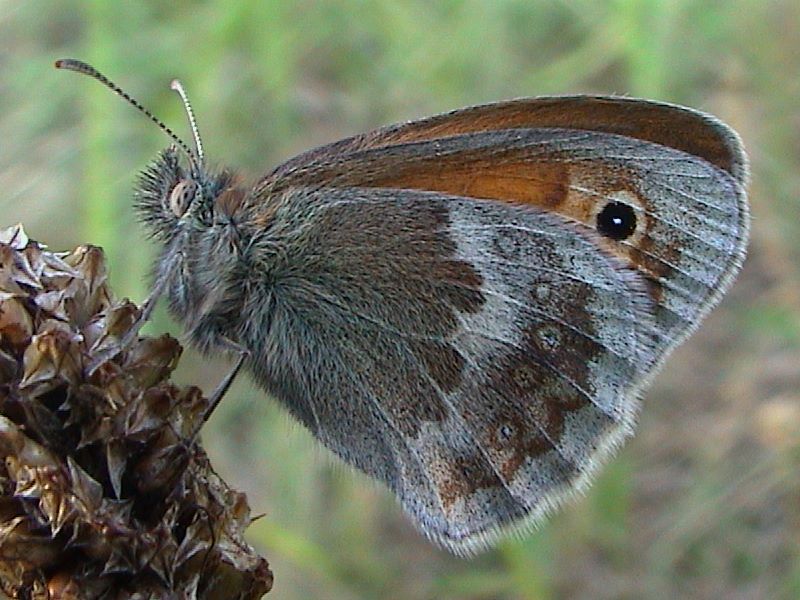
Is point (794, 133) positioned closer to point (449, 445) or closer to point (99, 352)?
point (449, 445)

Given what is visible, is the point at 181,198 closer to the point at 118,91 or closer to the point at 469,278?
the point at 118,91

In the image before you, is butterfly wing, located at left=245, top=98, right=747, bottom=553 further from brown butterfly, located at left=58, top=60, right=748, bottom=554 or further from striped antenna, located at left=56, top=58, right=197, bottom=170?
striped antenna, located at left=56, top=58, right=197, bottom=170

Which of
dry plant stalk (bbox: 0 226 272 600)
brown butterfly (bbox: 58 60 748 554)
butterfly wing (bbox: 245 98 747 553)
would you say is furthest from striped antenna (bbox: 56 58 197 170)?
dry plant stalk (bbox: 0 226 272 600)

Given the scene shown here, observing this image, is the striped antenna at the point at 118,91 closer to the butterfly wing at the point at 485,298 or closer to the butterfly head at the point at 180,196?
the butterfly head at the point at 180,196

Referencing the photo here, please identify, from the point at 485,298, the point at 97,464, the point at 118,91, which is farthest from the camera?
the point at 485,298

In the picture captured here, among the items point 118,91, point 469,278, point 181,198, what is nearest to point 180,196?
point 181,198

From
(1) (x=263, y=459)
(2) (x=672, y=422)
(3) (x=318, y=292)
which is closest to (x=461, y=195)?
(3) (x=318, y=292)

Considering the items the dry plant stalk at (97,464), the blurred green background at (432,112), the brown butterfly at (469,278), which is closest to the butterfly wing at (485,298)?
the brown butterfly at (469,278)
